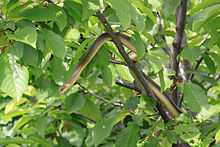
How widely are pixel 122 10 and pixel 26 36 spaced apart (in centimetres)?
21

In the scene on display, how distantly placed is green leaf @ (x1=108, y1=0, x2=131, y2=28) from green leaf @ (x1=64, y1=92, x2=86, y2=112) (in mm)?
716

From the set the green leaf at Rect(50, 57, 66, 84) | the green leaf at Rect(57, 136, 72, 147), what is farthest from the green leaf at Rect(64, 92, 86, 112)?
the green leaf at Rect(50, 57, 66, 84)

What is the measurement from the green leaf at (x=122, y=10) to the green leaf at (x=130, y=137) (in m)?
0.49

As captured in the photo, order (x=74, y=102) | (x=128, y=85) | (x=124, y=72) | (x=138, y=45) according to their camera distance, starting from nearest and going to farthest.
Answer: (x=138, y=45), (x=124, y=72), (x=128, y=85), (x=74, y=102)

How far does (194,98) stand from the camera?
1.46 metres

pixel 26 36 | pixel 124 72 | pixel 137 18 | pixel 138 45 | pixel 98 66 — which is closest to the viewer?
pixel 26 36

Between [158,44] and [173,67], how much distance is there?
0.30 ft

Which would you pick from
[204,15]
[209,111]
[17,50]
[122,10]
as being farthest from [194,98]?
[17,50]

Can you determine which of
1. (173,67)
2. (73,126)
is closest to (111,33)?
(173,67)

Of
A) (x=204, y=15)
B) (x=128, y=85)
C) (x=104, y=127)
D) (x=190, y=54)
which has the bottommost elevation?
(x=104, y=127)

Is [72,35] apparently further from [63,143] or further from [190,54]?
[63,143]

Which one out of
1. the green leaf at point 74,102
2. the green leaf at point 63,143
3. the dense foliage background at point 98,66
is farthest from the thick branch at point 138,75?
the green leaf at point 63,143

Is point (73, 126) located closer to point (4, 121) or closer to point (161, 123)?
point (4, 121)

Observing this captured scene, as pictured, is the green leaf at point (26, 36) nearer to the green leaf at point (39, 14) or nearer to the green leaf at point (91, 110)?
the green leaf at point (39, 14)
